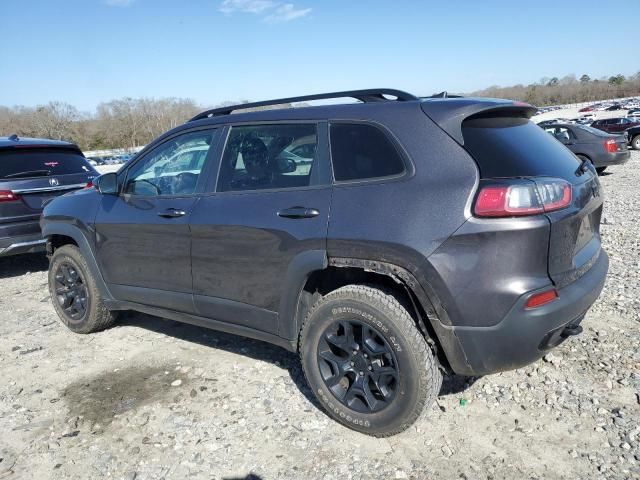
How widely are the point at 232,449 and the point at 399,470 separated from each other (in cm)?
92

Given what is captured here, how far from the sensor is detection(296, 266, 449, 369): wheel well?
8.61 feet

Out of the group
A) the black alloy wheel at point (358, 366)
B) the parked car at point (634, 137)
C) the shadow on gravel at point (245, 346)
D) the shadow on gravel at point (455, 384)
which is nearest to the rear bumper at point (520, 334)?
the black alloy wheel at point (358, 366)

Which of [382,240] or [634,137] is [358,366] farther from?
[634,137]

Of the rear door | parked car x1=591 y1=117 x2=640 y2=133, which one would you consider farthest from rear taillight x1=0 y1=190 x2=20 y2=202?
parked car x1=591 y1=117 x2=640 y2=133

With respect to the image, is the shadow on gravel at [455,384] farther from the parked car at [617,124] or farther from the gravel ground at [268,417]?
the parked car at [617,124]

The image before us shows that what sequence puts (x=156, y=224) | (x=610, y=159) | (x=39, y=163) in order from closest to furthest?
(x=156, y=224)
(x=39, y=163)
(x=610, y=159)

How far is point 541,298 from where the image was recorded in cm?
239

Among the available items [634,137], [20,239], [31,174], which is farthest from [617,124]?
[20,239]

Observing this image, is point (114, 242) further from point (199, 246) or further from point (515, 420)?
point (515, 420)

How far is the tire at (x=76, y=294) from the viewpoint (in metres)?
4.30

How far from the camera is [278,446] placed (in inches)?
110

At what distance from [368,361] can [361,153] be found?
114 centimetres

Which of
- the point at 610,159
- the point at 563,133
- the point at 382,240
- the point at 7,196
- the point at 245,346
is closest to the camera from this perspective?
the point at 382,240

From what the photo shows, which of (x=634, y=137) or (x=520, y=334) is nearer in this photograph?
(x=520, y=334)
